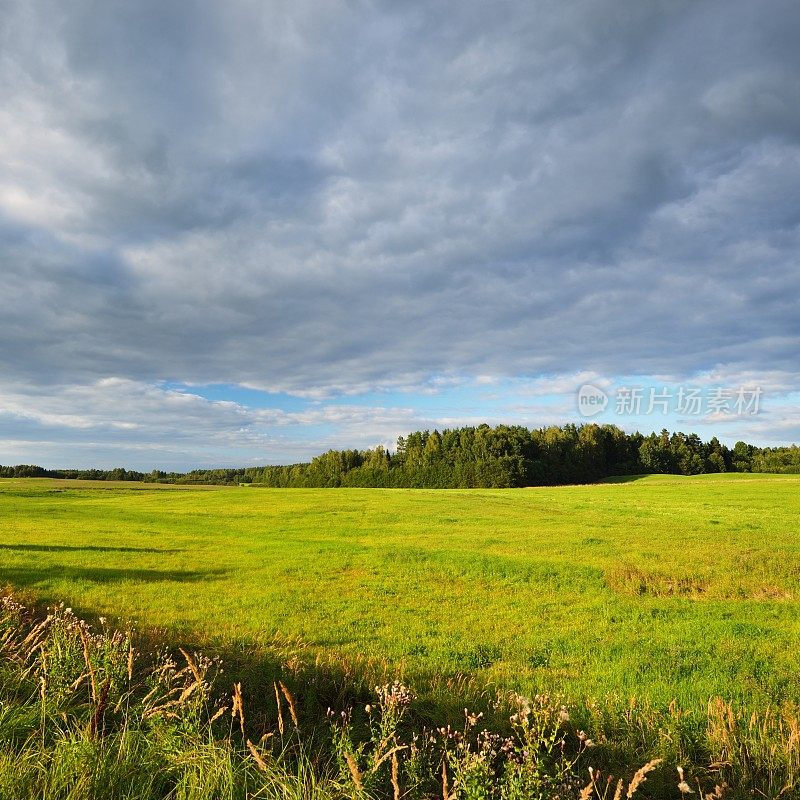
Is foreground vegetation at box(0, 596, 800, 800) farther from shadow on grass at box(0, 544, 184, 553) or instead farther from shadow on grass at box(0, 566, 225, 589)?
shadow on grass at box(0, 544, 184, 553)

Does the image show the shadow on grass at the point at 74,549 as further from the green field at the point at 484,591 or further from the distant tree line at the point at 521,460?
the distant tree line at the point at 521,460

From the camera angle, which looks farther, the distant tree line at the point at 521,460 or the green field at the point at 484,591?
the distant tree line at the point at 521,460

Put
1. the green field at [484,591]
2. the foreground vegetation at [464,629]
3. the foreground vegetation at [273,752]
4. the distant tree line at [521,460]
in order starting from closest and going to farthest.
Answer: the foreground vegetation at [273,752] → the foreground vegetation at [464,629] → the green field at [484,591] → the distant tree line at [521,460]

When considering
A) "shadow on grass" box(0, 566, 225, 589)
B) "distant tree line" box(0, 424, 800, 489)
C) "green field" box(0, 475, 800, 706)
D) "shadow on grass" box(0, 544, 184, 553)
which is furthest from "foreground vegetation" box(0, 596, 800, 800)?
"distant tree line" box(0, 424, 800, 489)

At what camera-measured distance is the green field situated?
12008 mm

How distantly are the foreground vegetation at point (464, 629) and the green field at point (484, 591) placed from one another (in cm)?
11

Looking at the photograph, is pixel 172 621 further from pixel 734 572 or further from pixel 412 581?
pixel 734 572

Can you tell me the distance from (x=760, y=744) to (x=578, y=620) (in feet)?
31.2

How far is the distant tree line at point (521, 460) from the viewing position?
12594 cm

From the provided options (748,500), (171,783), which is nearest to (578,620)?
(171,783)

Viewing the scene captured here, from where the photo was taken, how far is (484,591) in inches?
782

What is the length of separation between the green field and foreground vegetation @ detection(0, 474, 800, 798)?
0.11m

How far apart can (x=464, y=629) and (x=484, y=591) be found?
16.9ft

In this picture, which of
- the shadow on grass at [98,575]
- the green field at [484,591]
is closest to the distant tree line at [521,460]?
the green field at [484,591]
